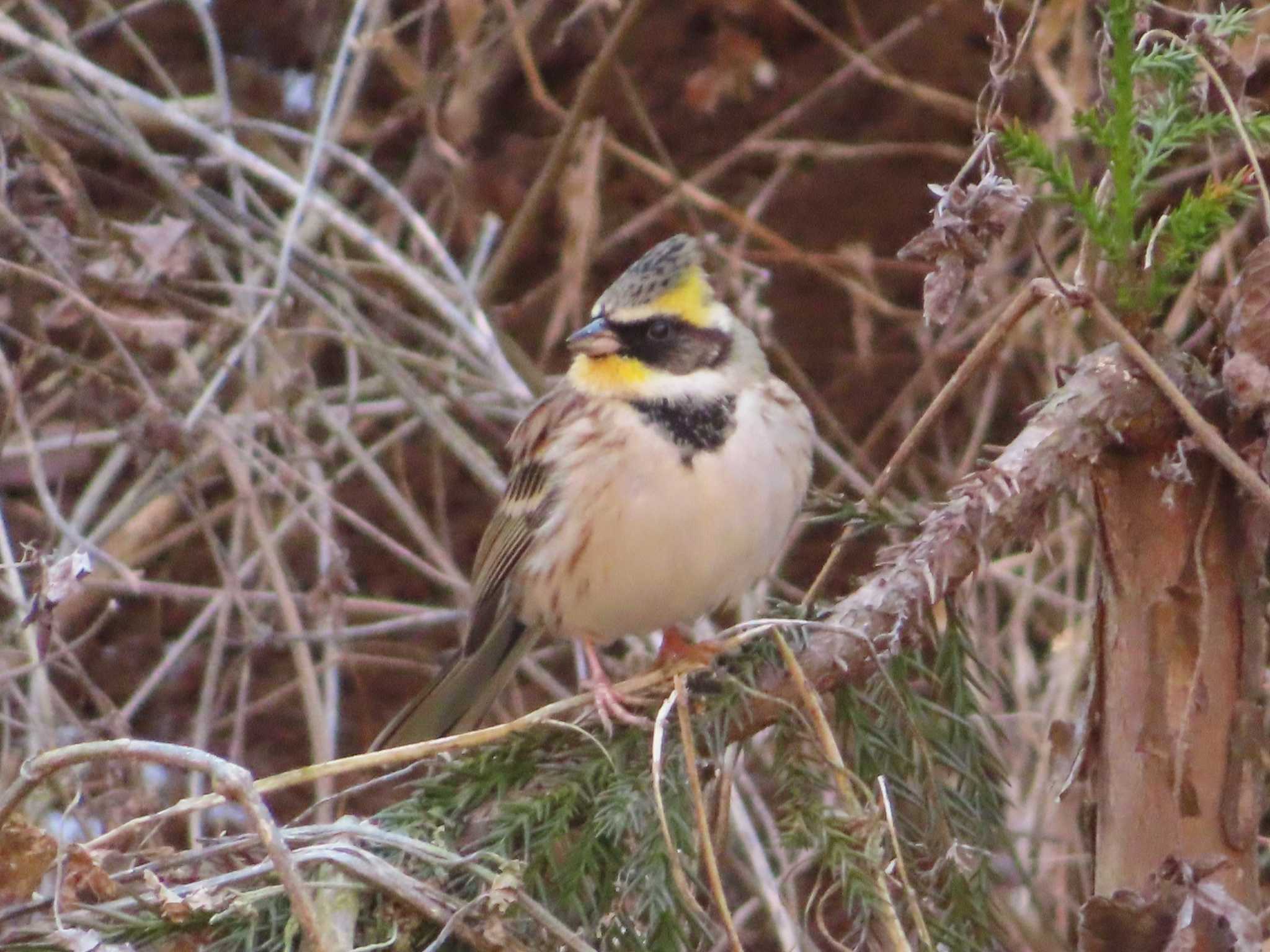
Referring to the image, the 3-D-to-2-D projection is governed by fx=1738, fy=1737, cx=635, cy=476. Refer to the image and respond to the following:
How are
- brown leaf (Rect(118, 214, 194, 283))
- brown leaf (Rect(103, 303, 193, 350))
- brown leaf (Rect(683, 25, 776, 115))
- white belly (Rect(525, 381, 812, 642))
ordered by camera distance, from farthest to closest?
brown leaf (Rect(683, 25, 776, 115))
brown leaf (Rect(118, 214, 194, 283))
brown leaf (Rect(103, 303, 193, 350))
white belly (Rect(525, 381, 812, 642))

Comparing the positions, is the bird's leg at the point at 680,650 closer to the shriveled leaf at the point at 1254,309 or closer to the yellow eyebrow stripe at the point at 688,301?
the yellow eyebrow stripe at the point at 688,301

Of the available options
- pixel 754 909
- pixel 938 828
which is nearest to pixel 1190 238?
pixel 938 828

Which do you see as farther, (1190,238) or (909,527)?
(909,527)

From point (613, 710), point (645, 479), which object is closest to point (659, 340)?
point (645, 479)

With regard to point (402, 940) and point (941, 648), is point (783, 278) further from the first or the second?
point (402, 940)

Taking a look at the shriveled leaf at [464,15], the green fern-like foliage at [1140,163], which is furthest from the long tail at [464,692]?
the green fern-like foliage at [1140,163]

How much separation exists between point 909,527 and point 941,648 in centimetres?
23

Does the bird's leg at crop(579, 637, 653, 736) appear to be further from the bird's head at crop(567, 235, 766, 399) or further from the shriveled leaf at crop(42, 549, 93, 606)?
the bird's head at crop(567, 235, 766, 399)

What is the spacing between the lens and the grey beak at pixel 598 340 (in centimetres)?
272

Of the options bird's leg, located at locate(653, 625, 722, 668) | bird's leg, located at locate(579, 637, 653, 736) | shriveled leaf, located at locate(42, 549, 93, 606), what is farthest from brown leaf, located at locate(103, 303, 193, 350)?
bird's leg, located at locate(579, 637, 653, 736)

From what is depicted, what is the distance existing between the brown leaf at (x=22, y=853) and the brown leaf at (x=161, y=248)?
5.71ft

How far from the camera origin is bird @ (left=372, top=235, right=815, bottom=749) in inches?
101

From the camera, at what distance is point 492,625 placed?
3.01m

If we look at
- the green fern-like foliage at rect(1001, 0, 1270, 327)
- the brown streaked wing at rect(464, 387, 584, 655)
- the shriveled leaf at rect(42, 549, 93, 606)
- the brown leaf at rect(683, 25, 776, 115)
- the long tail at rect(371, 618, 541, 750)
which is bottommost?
the long tail at rect(371, 618, 541, 750)
